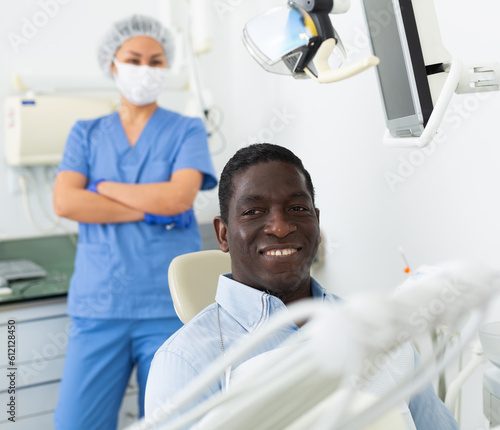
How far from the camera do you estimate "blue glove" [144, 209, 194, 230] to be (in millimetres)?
1907

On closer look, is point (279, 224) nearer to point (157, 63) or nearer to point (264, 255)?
point (264, 255)

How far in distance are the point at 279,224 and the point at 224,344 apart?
23cm

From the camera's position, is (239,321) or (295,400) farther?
(239,321)

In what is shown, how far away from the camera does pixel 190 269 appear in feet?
4.29

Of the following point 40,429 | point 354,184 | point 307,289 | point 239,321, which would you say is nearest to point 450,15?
point 354,184

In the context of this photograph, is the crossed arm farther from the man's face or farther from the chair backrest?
the man's face

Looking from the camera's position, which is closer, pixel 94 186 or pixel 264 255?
pixel 264 255

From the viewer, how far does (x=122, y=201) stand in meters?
1.89

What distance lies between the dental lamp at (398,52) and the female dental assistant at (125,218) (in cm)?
93

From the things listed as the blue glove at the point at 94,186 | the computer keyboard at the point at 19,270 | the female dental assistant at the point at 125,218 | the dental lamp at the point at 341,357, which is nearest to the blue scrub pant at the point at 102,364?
the female dental assistant at the point at 125,218

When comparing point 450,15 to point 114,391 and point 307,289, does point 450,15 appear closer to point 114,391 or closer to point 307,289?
point 307,289

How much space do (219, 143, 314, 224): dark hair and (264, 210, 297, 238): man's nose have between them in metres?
0.09

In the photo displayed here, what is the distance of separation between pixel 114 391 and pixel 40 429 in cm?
60

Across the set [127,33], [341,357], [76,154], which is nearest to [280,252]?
[341,357]
